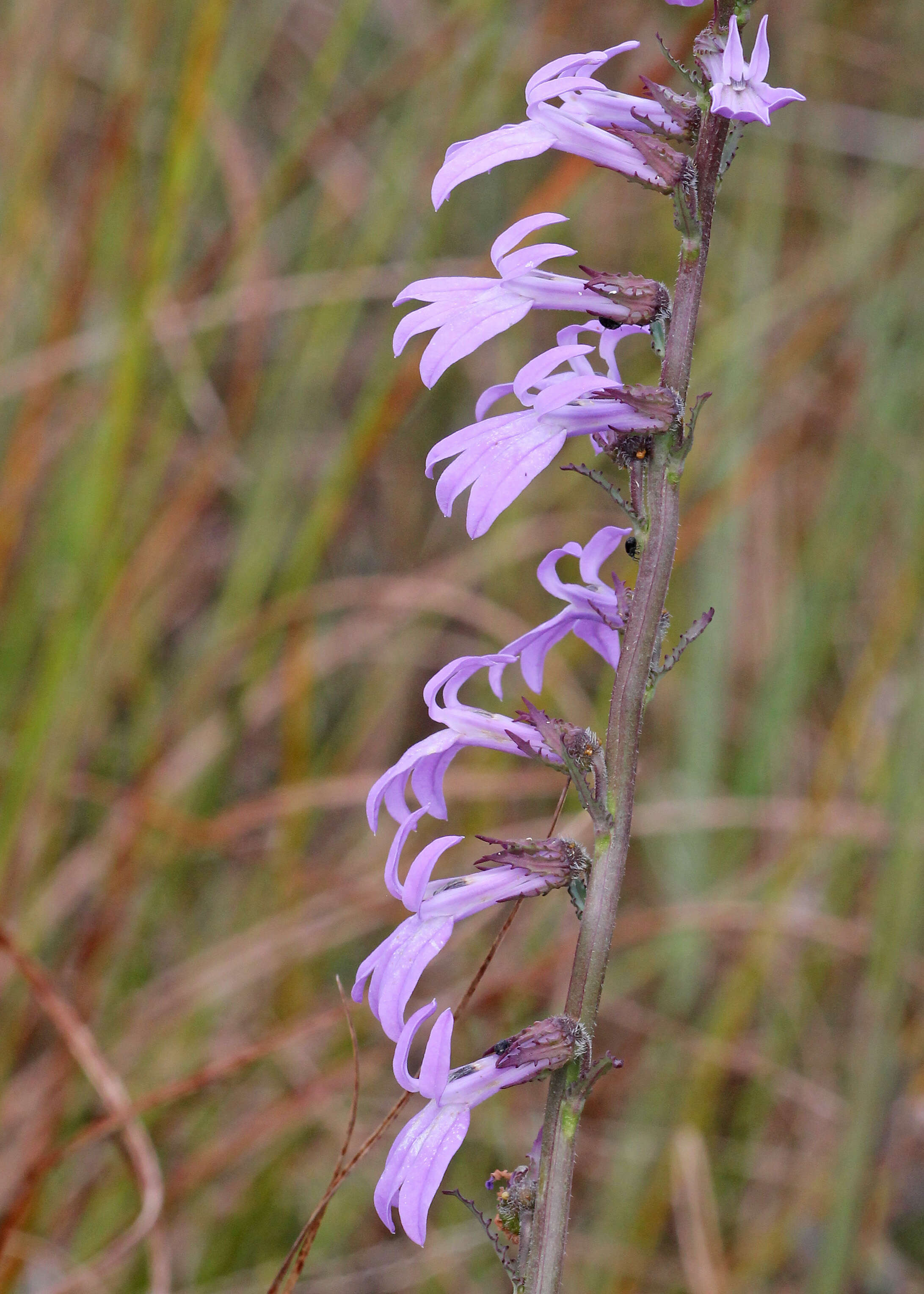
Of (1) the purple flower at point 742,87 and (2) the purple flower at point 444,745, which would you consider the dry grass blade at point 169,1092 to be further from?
(1) the purple flower at point 742,87

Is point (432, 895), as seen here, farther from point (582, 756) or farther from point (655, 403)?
point (655, 403)

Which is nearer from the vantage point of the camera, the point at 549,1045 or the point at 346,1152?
the point at 549,1045

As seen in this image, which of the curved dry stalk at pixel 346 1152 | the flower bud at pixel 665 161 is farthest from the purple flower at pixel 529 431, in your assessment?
the curved dry stalk at pixel 346 1152

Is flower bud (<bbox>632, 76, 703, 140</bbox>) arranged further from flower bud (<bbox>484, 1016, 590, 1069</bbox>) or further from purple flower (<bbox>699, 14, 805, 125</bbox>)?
flower bud (<bbox>484, 1016, 590, 1069</bbox>)

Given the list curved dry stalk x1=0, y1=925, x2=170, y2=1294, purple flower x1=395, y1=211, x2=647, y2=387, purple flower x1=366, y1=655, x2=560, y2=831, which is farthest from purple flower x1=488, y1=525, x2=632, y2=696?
curved dry stalk x1=0, y1=925, x2=170, y2=1294

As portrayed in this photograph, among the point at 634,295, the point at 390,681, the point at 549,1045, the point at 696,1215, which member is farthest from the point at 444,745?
the point at 390,681

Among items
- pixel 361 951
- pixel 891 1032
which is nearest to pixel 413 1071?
pixel 361 951
